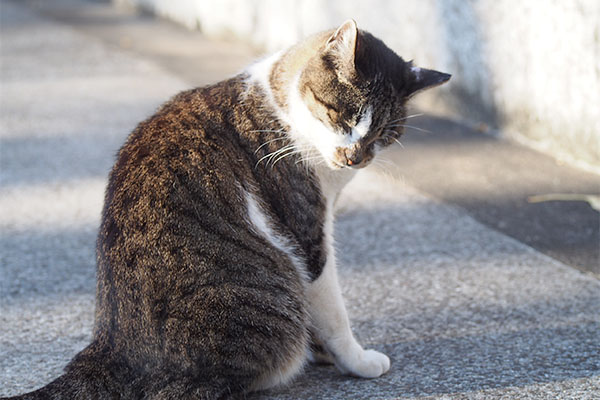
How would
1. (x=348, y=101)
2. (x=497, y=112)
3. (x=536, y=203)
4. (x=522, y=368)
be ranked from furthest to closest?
(x=497, y=112) < (x=536, y=203) < (x=522, y=368) < (x=348, y=101)

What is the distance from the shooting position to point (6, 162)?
4.65 meters

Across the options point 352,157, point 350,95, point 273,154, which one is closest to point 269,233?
point 273,154

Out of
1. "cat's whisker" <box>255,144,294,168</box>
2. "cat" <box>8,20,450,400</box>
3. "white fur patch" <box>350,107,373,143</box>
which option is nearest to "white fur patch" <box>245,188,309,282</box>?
"cat" <box>8,20,450,400</box>

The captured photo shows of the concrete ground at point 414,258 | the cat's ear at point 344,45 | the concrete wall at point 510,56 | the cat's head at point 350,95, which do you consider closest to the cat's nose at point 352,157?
the cat's head at point 350,95

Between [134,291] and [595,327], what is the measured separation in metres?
1.74

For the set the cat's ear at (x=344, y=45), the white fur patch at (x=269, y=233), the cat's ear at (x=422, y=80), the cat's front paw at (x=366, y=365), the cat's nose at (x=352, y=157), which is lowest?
the cat's front paw at (x=366, y=365)

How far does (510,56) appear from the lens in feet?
15.7

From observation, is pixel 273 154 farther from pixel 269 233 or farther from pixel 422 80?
pixel 422 80

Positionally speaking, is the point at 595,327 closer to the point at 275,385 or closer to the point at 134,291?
the point at 275,385

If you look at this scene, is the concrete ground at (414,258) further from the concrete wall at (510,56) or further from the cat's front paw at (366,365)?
the concrete wall at (510,56)

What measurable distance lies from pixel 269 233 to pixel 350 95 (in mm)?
518

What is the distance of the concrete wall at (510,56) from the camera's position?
13.9 feet

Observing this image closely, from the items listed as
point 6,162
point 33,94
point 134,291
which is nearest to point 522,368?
point 134,291

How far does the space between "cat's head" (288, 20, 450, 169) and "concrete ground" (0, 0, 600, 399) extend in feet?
2.61
